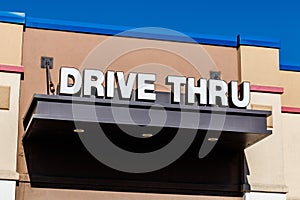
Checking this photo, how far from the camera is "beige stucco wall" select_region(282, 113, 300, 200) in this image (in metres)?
18.0

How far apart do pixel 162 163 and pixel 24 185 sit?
137 inches

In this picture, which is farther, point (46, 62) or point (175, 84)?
point (46, 62)

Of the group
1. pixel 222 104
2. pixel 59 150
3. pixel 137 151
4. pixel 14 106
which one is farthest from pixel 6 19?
pixel 222 104

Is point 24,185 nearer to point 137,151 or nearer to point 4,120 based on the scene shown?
point 4,120

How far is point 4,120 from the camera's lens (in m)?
16.1

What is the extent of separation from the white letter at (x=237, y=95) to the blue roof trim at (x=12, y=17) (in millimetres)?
5505

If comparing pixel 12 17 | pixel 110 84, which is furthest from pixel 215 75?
pixel 12 17

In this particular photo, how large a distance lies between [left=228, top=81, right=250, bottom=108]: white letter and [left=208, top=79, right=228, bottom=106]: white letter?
0.54 ft

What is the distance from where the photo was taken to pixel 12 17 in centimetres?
1691

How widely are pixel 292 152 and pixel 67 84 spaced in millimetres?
6756

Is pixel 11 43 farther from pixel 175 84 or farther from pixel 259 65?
pixel 259 65

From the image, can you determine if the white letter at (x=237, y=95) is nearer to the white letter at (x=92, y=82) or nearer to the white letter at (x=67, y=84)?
the white letter at (x=92, y=82)

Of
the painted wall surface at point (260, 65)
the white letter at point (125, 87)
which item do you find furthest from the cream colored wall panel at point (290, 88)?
the white letter at point (125, 87)

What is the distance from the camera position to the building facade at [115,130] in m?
16.1
